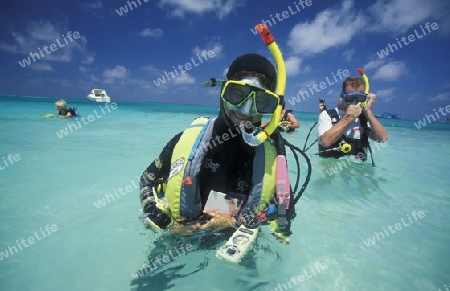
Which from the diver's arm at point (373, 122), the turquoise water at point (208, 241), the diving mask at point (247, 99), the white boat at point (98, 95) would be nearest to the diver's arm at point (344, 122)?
the diver's arm at point (373, 122)

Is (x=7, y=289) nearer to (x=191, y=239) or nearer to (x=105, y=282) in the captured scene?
(x=105, y=282)

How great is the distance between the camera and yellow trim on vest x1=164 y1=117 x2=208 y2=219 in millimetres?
2166

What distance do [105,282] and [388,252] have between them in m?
3.25

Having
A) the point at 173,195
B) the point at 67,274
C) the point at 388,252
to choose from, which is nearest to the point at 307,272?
the point at 388,252

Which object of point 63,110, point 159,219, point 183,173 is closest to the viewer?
point 159,219

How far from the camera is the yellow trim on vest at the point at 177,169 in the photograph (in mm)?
2166

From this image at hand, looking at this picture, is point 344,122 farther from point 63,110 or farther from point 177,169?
point 63,110

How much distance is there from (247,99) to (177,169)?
0.89 metres

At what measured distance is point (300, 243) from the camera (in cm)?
306

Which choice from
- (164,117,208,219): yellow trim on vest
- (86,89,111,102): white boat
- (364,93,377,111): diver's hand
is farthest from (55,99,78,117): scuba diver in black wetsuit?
(86,89,111,102): white boat

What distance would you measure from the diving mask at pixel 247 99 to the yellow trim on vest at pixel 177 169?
0.54 meters

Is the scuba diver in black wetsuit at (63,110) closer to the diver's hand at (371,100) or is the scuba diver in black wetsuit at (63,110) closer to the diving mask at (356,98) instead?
the diving mask at (356,98)

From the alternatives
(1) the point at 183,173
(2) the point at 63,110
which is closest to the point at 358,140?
(1) the point at 183,173

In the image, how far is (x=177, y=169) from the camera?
2.19m
